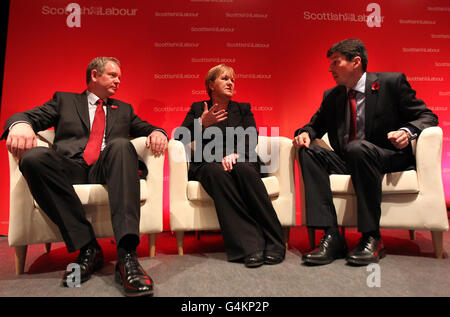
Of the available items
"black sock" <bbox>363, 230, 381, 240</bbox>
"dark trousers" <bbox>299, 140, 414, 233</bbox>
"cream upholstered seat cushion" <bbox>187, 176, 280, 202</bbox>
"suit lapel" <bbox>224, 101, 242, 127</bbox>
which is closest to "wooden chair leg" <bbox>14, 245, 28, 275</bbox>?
"cream upholstered seat cushion" <bbox>187, 176, 280, 202</bbox>

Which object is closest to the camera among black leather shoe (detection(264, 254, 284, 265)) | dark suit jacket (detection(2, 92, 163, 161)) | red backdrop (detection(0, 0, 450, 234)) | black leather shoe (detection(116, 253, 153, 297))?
black leather shoe (detection(116, 253, 153, 297))

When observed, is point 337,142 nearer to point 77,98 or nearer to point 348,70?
point 348,70

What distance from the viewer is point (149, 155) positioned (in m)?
1.85

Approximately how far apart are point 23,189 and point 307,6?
2847mm

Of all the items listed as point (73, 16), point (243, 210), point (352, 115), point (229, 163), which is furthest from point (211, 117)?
point (73, 16)

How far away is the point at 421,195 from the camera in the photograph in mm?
1731

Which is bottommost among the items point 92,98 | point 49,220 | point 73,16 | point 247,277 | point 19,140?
point 247,277

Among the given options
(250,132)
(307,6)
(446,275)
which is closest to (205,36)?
(307,6)

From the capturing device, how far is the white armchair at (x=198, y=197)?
6.18 ft

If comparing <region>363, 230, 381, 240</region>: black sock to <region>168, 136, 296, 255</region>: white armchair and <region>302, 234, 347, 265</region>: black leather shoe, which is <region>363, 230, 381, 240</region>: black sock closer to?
<region>302, 234, 347, 265</region>: black leather shoe

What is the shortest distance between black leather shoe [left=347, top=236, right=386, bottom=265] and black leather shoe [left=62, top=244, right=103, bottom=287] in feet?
4.04

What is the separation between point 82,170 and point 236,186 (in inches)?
33.8

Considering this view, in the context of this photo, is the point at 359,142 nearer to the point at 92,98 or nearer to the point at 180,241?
the point at 180,241

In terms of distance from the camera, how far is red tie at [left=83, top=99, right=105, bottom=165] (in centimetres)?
181
